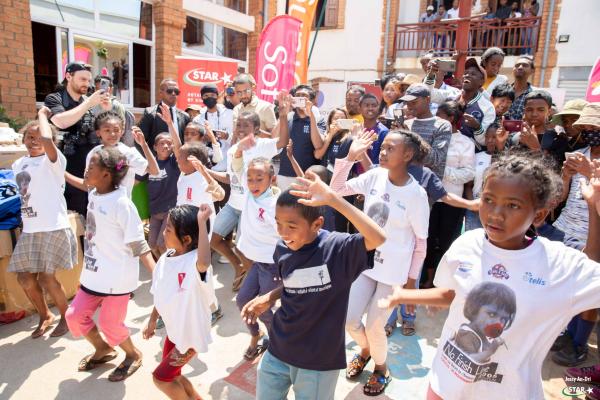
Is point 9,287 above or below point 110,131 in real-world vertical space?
below

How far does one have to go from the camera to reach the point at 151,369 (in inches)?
109

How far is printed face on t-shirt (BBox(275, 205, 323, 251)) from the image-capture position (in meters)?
1.79

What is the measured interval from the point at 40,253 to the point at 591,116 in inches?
159

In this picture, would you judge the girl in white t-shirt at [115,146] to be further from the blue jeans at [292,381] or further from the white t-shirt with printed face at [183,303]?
the blue jeans at [292,381]

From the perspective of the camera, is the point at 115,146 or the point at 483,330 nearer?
the point at 483,330

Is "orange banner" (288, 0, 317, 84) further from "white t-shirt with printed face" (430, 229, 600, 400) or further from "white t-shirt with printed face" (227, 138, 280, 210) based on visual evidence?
"white t-shirt with printed face" (430, 229, 600, 400)

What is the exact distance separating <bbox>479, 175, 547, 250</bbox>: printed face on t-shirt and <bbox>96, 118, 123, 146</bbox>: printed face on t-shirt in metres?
2.97

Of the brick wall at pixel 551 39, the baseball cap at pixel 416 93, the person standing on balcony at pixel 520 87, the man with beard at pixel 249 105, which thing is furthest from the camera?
the brick wall at pixel 551 39

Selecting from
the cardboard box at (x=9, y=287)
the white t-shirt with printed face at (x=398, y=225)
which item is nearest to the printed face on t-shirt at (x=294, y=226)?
the white t-shirt with printed face at (x=398, y=225)

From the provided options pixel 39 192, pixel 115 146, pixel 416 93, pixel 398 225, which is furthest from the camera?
pixel 416 93

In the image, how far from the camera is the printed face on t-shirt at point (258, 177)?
9.50 ft

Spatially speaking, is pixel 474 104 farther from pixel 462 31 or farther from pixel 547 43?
pixel 547 43

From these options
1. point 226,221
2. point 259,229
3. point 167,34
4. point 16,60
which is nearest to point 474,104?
point 259,229

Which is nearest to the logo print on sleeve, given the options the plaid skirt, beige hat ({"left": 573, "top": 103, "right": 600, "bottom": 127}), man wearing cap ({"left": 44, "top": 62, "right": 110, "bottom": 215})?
beige hat ({"left": 573, "top": 103, "right": 600, "bottom": 127})
